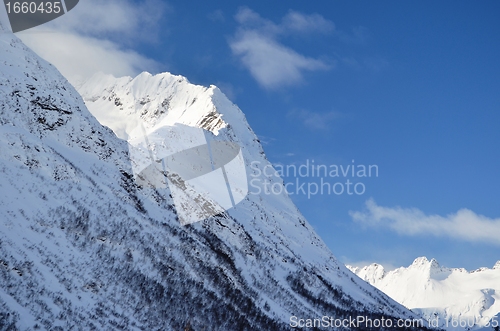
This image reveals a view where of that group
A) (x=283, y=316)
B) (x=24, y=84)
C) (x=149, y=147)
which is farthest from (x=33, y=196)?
(x=149, y=147)

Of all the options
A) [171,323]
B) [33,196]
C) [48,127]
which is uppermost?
[48,127]

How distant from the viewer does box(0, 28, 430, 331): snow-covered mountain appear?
1873 inches

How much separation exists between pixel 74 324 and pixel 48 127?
225ft

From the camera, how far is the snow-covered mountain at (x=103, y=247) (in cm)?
Result: 4756

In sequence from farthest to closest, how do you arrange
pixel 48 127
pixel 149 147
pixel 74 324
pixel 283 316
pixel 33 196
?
pixel 149 147
pixel 283 316
pixel 48 127
pixel 33 196
pixel 74 324

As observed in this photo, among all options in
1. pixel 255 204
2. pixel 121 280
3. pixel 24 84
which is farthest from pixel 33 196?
pixel 255 204

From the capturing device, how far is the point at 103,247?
6812cm

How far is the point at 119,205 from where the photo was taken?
89500mm

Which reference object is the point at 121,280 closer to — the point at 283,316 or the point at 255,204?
the point at 283,316

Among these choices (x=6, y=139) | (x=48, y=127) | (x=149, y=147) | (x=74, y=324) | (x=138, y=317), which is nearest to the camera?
(x=74, y=324)

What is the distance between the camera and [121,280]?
6247 cm

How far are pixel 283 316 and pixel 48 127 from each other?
226 feet

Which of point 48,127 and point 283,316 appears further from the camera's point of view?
point 283,316

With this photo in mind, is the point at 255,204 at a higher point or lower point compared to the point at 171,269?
higher
